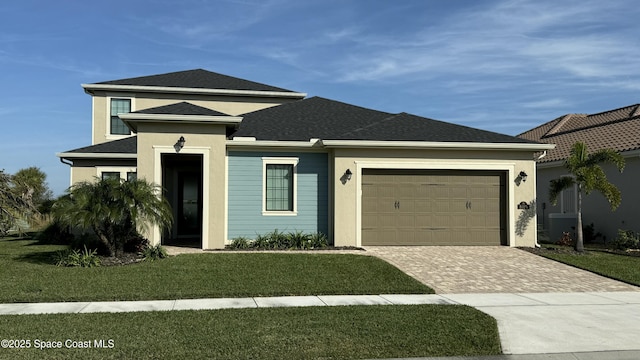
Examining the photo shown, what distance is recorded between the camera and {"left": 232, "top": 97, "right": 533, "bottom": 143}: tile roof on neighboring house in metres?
16.4

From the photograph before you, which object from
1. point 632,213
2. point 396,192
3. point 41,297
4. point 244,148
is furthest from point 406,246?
point 41,297

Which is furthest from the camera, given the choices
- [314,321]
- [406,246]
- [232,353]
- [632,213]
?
[632,213]

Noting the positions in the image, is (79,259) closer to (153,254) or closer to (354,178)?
(153,254)

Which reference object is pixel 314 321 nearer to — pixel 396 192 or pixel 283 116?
pixel 396 192

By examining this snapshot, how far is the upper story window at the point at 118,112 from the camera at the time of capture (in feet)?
74.9

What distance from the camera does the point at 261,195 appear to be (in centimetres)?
1616

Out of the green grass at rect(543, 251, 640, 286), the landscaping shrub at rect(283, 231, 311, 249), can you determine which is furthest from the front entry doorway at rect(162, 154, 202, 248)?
the green grass at rect(543, 251, 640, 286)

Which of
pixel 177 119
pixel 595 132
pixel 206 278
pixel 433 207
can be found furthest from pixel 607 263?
pixel 177 119

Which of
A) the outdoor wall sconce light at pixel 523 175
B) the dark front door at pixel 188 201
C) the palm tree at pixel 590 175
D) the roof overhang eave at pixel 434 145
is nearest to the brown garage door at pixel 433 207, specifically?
the outdoor wall sconce light at pixel 523 175

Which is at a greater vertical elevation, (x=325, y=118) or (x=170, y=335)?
(x=325, y=118)

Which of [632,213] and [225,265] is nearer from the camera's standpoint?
[225,265]

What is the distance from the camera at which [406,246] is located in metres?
15.9

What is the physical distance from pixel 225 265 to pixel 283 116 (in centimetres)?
826

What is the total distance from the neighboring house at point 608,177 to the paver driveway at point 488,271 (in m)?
4.66
